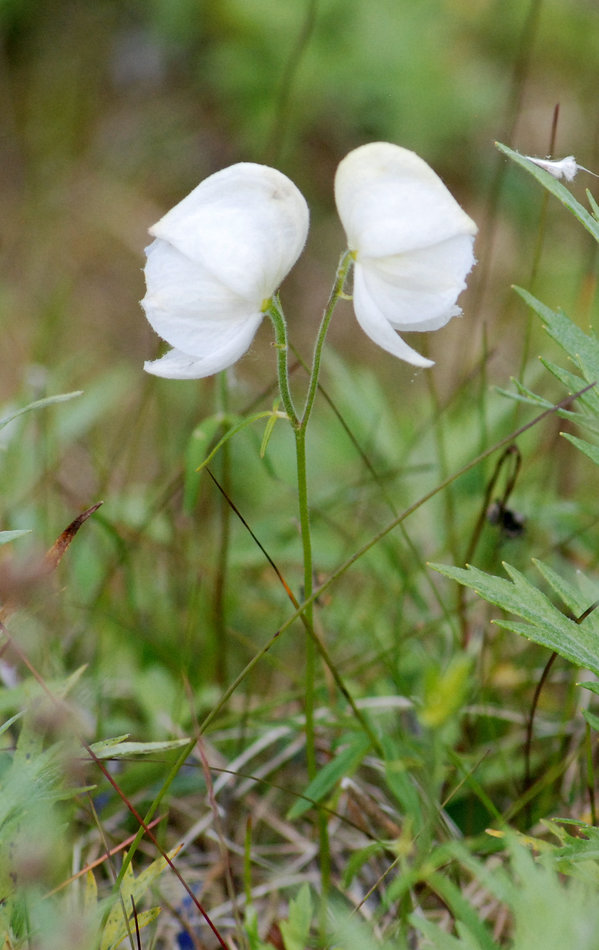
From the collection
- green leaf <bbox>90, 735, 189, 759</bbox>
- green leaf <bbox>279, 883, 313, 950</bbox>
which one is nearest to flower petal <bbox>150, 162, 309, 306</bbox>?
green leaf <bbox>90, 735, 189, 759</bbox>

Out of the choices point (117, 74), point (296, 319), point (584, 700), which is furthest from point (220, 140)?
point (584, 700)

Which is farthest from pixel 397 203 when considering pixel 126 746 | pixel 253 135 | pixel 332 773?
pixel 253 135

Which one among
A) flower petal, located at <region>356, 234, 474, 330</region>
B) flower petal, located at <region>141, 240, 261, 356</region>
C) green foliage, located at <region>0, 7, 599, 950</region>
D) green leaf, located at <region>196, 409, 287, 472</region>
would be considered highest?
flower petal, located at <region>356, 234, 474, 330</region>

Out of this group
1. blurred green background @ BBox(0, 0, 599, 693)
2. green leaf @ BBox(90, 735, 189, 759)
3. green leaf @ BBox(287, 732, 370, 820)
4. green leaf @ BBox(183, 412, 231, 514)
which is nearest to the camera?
green leaf @ BBox(90, 735, 189, 759)

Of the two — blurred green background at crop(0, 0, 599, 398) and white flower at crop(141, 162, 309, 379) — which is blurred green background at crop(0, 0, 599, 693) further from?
white flower at crop(141, 162, 309, 379)

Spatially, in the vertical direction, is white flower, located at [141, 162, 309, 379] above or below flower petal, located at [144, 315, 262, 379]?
above

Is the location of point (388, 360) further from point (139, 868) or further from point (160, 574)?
point (139, 868)
